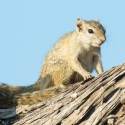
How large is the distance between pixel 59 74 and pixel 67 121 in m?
2.12

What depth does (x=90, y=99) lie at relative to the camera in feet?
20.9

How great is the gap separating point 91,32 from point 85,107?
7.38ft

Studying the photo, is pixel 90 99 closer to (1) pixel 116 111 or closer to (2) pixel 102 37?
(1) pixel 116 111

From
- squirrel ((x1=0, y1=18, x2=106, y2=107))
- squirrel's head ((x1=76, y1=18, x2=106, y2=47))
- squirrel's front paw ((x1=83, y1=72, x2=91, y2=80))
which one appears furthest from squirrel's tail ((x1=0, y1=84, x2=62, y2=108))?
squirrel's head ((x1=76, y1=18, x2=106, y2=47))

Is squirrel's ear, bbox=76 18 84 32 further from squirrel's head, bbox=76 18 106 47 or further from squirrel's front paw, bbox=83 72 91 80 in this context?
squirrel's front paw, bbox=83 72 91 80

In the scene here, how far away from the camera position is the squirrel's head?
7.92m

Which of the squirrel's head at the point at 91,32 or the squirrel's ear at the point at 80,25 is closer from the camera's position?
the squirrel's head at the point at 91,32

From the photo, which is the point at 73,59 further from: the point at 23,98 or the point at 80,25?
the point at 23,98

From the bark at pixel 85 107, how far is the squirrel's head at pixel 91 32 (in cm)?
122

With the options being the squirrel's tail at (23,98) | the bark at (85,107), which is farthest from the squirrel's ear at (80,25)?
the bark at (85,107)

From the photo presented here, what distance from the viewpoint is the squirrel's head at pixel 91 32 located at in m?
7.92

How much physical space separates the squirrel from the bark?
0.85 meters

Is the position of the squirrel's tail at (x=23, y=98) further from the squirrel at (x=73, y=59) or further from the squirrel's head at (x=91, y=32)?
the squirrel's head at (x=91, y=32)

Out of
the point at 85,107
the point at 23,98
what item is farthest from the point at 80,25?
the point at 85,107
